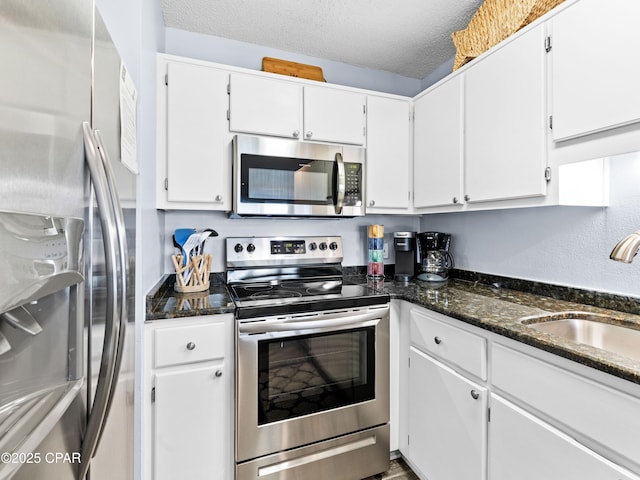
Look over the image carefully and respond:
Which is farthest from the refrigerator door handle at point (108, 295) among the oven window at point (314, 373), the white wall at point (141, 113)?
the oven window at point (314, 373)

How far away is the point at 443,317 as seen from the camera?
1521 mm

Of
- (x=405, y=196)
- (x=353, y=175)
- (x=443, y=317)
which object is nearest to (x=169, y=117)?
(x=353, y=175)

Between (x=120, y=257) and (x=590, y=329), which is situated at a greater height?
(x=120, y=257)

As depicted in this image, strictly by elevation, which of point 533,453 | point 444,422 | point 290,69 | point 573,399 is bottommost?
point 444,422

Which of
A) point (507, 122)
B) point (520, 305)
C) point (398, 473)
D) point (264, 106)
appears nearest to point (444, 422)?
point (398, 473)

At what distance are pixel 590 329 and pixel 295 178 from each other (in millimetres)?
1583

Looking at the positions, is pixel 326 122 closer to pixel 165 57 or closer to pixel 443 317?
pixel 165 57

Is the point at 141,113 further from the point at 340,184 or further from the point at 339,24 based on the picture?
the point at 339,24

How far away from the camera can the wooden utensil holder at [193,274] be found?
1.76 metres

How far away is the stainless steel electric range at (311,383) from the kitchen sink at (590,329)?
2.31ft

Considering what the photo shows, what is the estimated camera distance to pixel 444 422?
150 centimetres

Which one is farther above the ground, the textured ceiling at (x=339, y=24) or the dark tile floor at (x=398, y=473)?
the textured ceiling at (x=339, y=24)

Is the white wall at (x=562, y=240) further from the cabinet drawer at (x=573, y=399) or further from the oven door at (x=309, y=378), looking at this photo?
the oven door at (x=309, y=378)

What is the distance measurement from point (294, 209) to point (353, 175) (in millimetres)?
447
